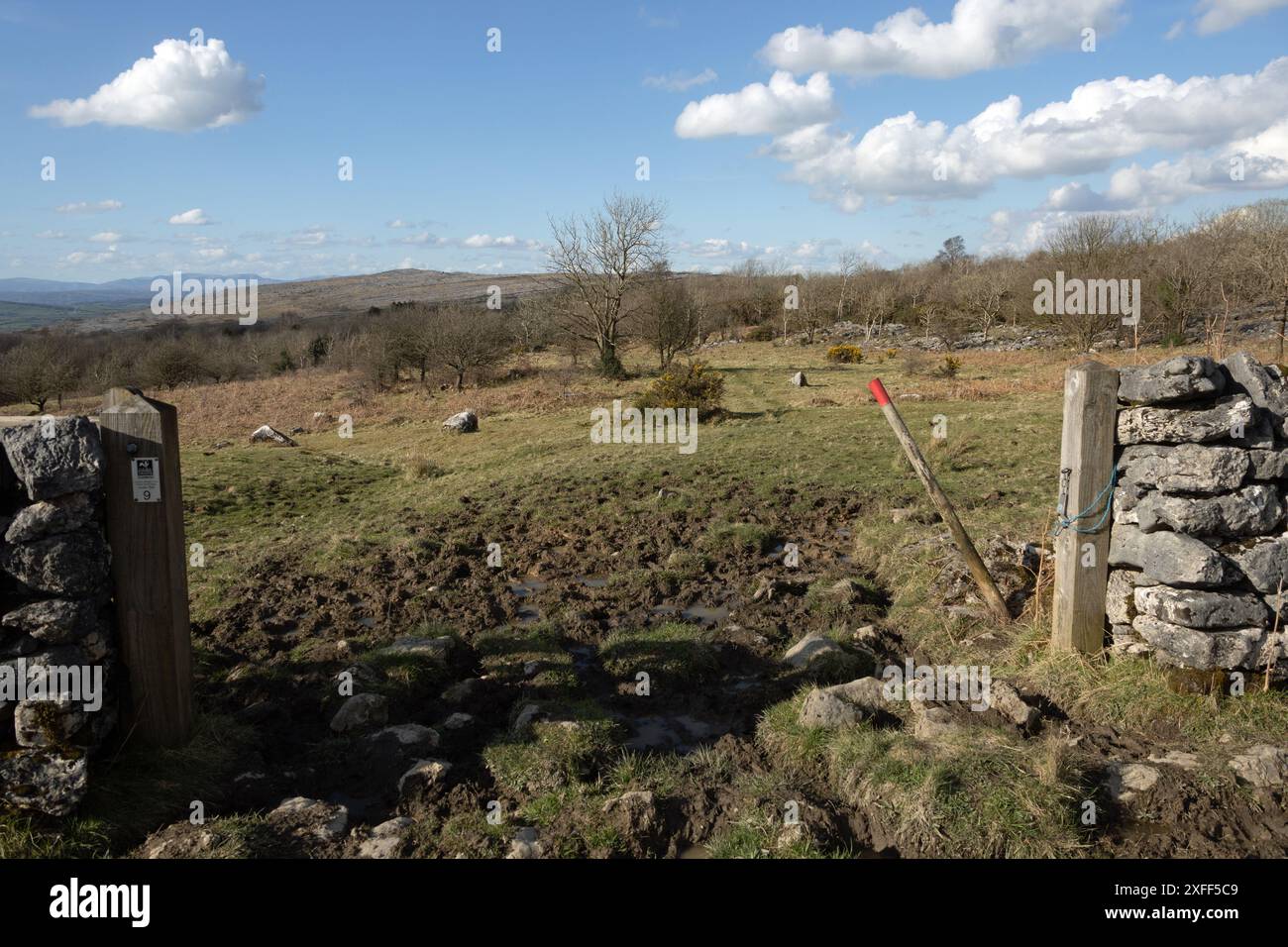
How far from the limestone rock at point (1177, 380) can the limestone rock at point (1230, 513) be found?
70 cm

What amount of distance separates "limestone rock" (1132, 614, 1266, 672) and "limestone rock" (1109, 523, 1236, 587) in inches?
12.6

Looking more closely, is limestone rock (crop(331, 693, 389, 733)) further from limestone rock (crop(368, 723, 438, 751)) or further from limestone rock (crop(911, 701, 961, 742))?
limestone rock (crop(911, 701, 961, 742))

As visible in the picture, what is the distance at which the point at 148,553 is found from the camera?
4.93 metres

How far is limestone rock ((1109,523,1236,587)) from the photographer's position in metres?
5.34

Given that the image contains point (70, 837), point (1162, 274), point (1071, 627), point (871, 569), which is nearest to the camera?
point (70, 837)

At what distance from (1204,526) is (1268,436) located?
802 millimetres

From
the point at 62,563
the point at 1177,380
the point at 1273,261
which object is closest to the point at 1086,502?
the point at 1177,380

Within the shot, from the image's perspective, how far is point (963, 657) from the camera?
261 inches

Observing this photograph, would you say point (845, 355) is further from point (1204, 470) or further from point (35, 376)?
point (1204, 470)

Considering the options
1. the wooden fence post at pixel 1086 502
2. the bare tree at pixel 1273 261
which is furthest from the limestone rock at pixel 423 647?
the bare tree at pixel 1273 261

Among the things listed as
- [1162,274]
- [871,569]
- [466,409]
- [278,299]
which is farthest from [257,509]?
[278,299]

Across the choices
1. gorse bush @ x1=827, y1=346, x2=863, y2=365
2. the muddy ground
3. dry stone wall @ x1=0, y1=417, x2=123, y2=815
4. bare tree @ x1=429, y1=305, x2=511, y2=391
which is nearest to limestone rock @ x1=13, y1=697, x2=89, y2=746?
dry stone wall @ x1=0, y1=417, x2=123, y2=815
